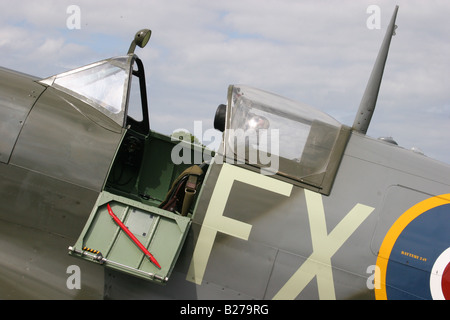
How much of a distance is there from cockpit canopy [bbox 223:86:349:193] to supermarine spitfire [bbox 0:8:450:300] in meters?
0.01

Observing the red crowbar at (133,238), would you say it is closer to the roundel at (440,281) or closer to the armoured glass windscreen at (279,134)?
the armoured glass windscreen at (279,134)

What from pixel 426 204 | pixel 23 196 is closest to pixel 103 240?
pixel 23 196

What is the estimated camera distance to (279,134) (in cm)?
481

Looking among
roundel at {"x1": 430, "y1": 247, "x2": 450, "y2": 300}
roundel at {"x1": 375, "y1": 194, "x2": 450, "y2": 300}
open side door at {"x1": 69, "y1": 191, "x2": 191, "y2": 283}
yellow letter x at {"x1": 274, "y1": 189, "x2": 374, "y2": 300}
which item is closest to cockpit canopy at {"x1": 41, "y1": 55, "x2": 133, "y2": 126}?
open side door at {"x1": 69, "y1": 191, "x2": 191, "y2": 283}

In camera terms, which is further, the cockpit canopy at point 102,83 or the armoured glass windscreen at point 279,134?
the cockpit canopy at point 102,83

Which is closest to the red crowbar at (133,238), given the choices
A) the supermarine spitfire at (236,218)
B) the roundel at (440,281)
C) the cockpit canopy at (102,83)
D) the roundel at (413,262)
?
the supermarine spitfire at (236,218)

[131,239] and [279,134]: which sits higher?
[279,134]

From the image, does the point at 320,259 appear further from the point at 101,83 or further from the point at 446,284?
the point at 101,83

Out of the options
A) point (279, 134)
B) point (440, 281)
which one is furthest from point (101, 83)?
point (440, 281)

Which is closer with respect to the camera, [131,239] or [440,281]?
[131,239]

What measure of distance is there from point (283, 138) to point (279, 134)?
0.05m

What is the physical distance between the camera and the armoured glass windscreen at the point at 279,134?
→ 15.4ft

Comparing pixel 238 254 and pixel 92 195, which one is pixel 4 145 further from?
pixel 238 254

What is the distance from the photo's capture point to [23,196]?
15.1 feet
